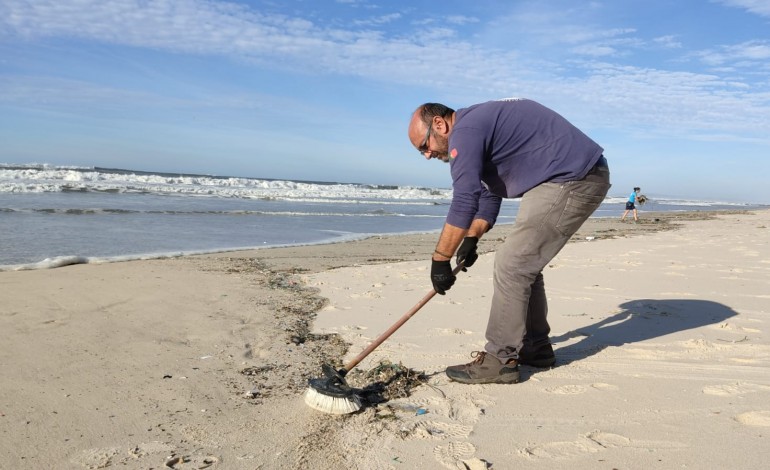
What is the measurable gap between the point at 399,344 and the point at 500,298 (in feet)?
3.49

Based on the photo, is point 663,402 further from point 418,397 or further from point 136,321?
point 136,321

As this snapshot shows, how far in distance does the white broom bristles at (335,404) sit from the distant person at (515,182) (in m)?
0.65

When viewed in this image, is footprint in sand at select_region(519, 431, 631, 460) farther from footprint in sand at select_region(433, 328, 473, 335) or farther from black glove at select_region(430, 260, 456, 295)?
footprint in sand at select_region(433, 328, 473, 335)

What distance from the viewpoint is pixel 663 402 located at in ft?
9.08

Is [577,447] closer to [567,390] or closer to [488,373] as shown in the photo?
[567,390]

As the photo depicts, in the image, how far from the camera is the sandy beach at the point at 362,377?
232 centimetres

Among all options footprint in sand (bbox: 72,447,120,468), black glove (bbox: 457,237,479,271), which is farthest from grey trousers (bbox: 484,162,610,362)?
footprint in sand (bbox: 72,447,120,468)

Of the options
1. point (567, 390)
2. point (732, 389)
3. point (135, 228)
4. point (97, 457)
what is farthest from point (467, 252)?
point (135, 228)

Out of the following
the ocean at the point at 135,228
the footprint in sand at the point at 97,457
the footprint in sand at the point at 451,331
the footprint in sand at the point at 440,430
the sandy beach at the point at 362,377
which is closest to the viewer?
the footprint in sand at the point at 97,457

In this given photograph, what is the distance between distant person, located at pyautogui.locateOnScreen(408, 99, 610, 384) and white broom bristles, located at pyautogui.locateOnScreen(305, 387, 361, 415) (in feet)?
2.13

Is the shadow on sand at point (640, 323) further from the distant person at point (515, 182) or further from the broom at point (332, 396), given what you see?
the broom at point (332, 396)

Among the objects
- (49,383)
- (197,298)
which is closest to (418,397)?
(49,383)

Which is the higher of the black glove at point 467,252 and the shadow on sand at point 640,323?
the black glove at point 467,252

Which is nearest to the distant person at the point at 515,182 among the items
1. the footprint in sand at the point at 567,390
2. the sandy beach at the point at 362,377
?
the footprint in sand at the point at 567,390
